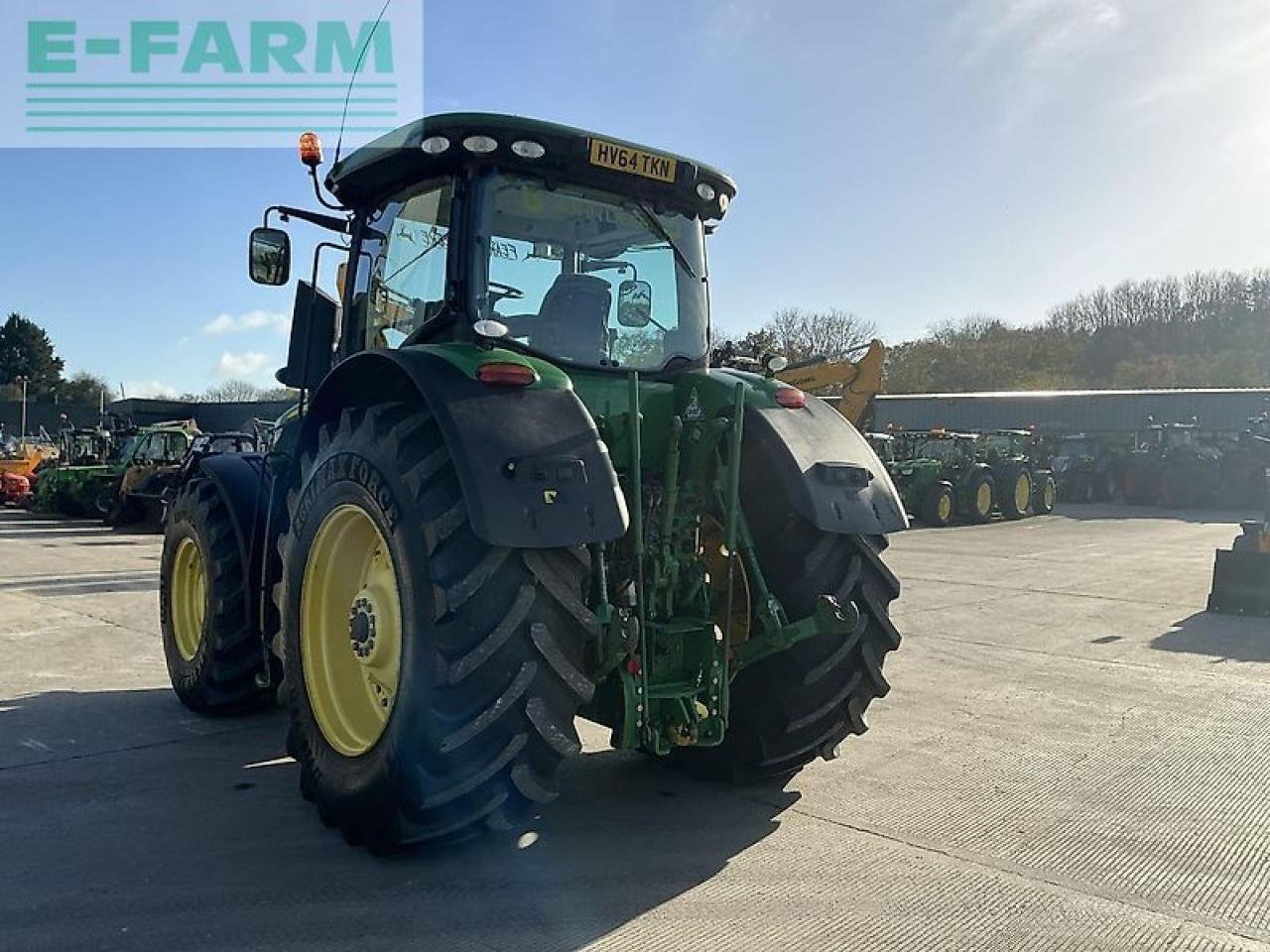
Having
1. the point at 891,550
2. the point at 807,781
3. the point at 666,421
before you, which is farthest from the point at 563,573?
the point at 891,550

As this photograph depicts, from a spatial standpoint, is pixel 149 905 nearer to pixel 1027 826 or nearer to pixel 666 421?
pixel 666 421

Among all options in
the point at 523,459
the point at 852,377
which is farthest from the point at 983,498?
the point at 523,459

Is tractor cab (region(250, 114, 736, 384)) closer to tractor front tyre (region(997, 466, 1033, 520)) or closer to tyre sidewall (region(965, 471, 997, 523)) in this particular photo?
tyre sidewall (region(965, 471, 997, 523))

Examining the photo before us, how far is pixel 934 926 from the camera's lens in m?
3.10

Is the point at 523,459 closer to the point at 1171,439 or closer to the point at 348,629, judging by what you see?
the point at 348,629

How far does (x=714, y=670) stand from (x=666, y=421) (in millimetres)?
1067

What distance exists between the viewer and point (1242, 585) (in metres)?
9.57

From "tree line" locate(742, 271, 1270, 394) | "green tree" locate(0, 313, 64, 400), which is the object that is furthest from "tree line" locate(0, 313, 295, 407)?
"tree line" locate(742, 271, 1270, 394)

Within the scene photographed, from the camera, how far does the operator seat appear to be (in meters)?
4.12

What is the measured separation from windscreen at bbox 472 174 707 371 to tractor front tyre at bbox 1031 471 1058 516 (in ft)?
72.9

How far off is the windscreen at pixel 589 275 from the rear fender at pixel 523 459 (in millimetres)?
578

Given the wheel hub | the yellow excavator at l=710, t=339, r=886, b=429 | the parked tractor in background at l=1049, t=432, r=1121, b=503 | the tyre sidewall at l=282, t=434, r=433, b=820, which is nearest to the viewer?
the tyre sidewall at l=282, t=434, r=433, b=820

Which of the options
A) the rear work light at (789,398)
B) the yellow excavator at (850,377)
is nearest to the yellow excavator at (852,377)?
the yellow excavator at (850,377)

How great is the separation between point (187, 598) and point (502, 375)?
356 centimetres
